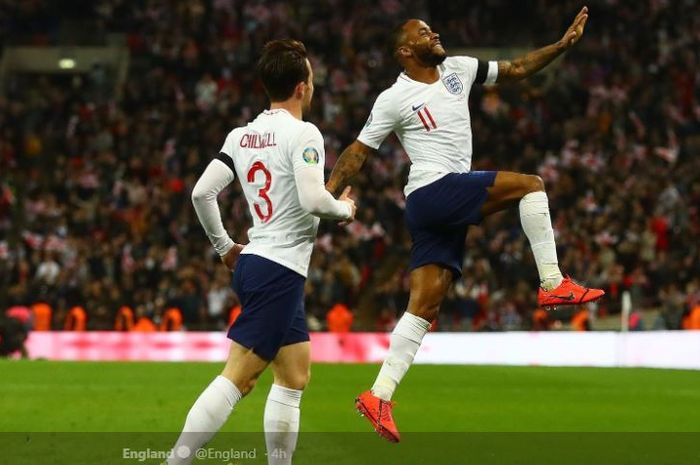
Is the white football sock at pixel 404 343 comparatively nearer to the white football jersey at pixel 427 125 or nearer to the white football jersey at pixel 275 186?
the white football jersey at pixel 427 125

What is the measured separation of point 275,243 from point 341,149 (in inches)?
787

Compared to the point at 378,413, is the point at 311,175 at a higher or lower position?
higher

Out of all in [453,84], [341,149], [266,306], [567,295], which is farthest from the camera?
[341,149]

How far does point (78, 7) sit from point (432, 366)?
653 inches

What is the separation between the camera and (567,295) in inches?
310

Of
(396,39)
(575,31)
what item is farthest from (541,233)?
(396,39)

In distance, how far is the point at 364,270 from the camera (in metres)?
23.7

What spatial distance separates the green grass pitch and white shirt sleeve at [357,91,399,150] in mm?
2000

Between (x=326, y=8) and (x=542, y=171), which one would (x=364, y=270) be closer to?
(x=542, y=171)

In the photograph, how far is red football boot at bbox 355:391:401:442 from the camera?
771cm

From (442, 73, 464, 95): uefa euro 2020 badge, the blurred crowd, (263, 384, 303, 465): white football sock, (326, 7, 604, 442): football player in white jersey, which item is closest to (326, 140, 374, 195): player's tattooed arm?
(326, 7, 604, 442): football player in white jersey

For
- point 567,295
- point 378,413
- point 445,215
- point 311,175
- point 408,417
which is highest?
point 311,175

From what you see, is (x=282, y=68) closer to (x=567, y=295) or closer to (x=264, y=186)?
(x=264, y=186)

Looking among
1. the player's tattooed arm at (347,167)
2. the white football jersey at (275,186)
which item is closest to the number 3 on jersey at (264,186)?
the white football jersey at (275,186)
